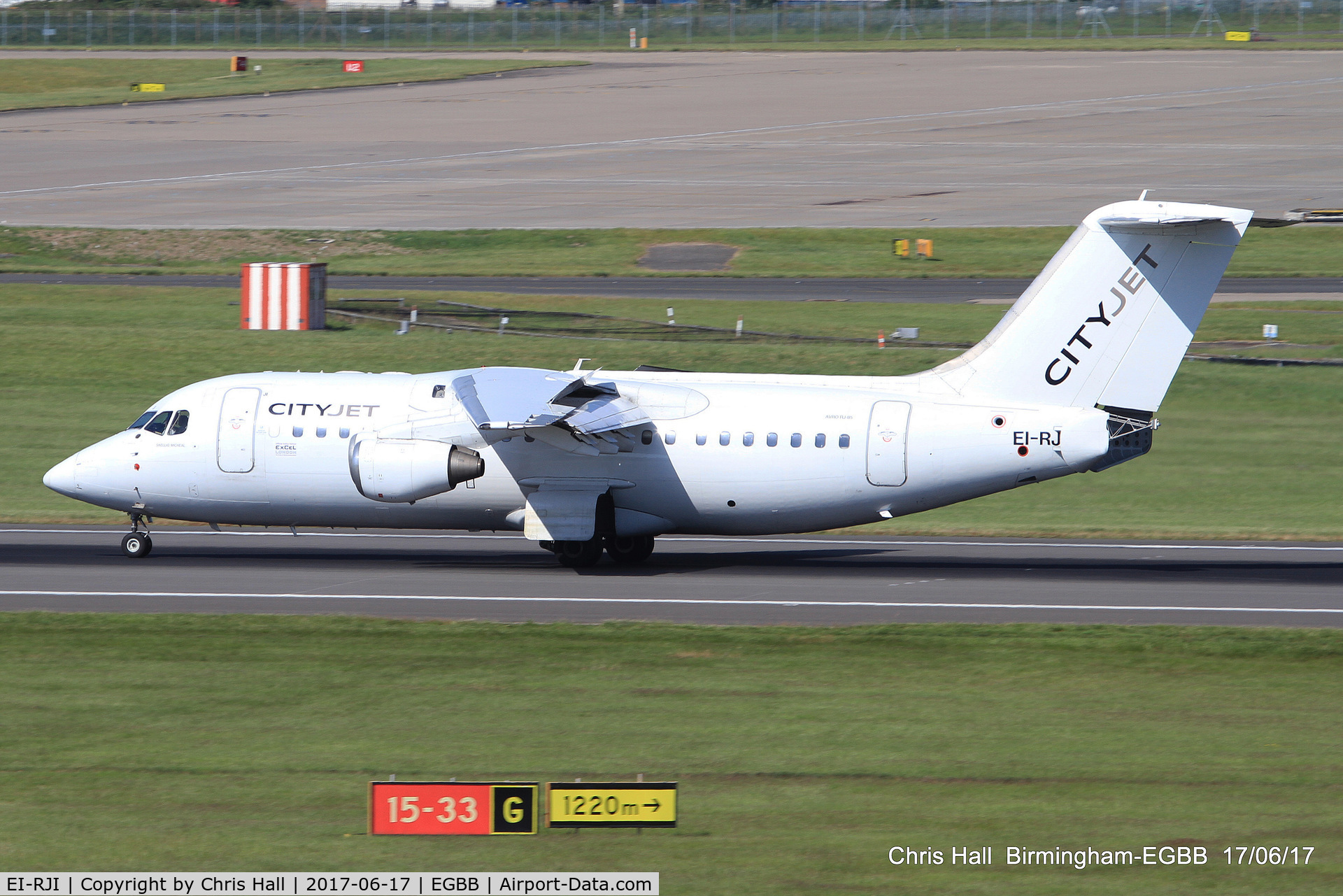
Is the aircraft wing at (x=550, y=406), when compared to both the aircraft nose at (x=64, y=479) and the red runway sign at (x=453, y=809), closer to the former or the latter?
the aircraft nose at (x=64, y=479)

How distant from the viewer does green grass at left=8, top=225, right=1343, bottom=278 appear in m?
62.4

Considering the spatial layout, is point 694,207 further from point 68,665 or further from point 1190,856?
point 1190,856

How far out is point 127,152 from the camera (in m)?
92.2

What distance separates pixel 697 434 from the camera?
94.0ft

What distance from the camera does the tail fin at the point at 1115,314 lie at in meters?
27.3

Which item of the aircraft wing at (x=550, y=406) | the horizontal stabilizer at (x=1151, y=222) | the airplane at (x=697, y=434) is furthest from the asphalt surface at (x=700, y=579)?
the horizontal stabilizer at (x=1151, y=222)

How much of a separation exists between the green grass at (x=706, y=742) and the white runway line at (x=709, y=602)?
194cm

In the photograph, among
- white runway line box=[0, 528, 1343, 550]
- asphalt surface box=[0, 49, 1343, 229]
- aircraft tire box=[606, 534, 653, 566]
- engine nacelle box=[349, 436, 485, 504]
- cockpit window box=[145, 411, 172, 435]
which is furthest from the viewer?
asphalt surface box=[0, 49, 1343, 229]

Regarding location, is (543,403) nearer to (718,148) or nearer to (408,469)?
(408,469)

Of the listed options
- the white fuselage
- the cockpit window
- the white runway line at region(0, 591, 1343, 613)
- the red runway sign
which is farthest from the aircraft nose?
the red runway sign

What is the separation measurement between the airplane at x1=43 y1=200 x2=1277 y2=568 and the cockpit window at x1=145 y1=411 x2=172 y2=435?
81 mm

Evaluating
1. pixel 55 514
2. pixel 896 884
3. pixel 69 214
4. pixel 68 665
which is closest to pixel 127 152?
pixel 69 214

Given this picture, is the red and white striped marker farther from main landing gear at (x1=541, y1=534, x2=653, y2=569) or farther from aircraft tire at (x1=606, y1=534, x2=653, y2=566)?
Result: aircraft tire at (x1=606, y1=534, x2=653, y2=566)

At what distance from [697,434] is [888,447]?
350 centimetres
